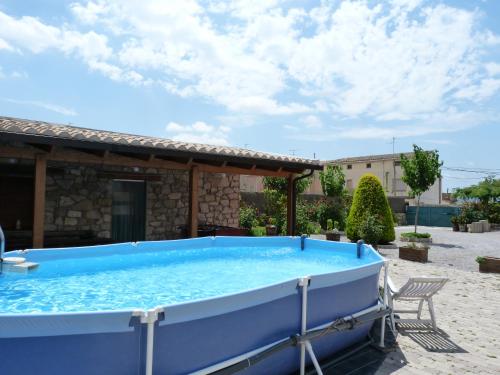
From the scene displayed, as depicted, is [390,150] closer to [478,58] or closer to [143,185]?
[478,58]

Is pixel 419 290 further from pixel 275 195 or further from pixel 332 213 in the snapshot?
pixel 332 213

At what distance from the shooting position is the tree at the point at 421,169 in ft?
55.6

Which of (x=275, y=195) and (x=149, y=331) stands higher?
(x=275, y=195)

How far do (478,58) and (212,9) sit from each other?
7.57 meters

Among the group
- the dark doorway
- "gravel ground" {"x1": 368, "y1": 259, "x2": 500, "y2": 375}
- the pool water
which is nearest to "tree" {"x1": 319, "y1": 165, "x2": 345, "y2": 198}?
the dark doorway

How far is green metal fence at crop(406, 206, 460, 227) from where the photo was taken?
99.1 feet

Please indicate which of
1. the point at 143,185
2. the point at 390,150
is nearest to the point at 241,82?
the point at 143,185

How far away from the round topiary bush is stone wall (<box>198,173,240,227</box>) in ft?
14.5

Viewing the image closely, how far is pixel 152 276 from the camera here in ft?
22.4

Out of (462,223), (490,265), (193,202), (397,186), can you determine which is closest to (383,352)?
(193,202)

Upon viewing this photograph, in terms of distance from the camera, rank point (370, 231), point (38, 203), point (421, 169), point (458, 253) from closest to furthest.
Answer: point (38, 203)
point (370, 231)
point (458, 253)
point (421, 169)

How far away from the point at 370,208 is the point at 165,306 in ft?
42.5

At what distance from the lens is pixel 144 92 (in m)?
13.9

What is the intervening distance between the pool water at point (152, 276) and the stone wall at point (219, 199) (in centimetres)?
449
